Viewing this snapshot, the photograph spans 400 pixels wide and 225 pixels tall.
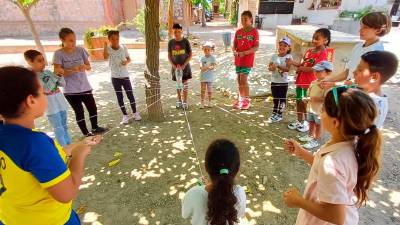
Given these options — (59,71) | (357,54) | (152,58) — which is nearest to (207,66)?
(152,58)

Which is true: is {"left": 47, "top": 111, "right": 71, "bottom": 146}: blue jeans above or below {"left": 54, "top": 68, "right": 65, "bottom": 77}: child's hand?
below

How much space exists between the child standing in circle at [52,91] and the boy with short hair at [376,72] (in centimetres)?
367

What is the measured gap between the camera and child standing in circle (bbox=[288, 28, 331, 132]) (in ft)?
12.5

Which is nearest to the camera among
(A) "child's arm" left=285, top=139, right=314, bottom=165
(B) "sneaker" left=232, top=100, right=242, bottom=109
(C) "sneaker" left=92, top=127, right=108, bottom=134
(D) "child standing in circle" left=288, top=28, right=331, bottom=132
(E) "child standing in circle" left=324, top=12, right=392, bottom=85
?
(A) "child's arm" left=285, top=139, right=314, bottom=165

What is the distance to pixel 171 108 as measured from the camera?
5695 mm

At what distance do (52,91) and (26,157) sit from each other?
2.63m

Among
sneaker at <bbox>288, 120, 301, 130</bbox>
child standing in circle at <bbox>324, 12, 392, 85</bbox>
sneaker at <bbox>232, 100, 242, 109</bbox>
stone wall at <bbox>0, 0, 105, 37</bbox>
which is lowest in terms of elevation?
sneaker at <bbox>288, 120, 301, 130</bbox>

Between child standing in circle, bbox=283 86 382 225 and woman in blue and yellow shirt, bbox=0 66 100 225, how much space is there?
4.42 ft

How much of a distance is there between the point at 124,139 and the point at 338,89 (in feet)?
12.4

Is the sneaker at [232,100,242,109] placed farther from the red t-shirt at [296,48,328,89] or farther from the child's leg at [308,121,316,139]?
the child's leg at [308,121,316,139]

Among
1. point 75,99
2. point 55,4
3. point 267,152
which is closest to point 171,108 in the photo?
point 75,99

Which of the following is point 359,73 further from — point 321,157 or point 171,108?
point 171,108

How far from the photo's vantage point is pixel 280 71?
4402 millimetres

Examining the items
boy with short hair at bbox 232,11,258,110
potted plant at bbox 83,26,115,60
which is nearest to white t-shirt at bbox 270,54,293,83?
boy with short hair at bbox 232,11,258,110
